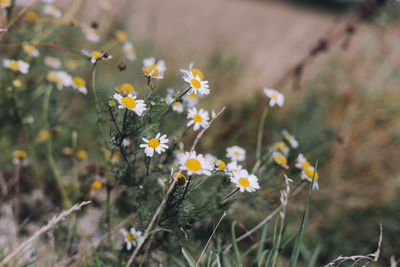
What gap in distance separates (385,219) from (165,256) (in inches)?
69.6

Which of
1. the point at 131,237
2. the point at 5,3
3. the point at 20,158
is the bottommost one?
the point at 131,237

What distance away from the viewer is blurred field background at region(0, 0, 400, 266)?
2139 millimetres

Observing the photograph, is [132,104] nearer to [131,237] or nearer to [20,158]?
[131,237]

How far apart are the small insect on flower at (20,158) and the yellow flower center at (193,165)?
132 centimetres

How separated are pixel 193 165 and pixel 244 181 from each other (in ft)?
0.79

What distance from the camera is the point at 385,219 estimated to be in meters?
2.25

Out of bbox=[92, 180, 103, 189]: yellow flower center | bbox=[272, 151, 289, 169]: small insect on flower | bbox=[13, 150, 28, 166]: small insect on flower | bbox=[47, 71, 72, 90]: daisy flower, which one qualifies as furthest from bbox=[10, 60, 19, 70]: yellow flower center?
bbox=[272, 151, 289, 169]: small insect on flower

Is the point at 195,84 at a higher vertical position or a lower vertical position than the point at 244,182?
higher

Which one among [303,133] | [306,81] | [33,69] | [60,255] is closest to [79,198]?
[60,255]

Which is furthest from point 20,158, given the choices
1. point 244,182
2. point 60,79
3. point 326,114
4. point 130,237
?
point 326,114

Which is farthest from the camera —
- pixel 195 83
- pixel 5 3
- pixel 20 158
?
pixel 20 158

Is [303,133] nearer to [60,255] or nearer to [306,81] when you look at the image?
[306,81]

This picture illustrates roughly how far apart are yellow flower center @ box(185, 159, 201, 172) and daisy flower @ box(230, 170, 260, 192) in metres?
0.15

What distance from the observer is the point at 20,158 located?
1.83 m
